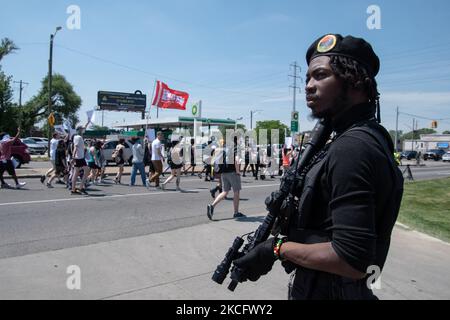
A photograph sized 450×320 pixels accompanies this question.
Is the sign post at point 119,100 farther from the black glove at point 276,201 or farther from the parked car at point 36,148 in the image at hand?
the black glove at point 276,201

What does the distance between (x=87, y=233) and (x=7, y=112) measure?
32.0 meters

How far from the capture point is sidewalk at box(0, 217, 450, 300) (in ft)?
12.3

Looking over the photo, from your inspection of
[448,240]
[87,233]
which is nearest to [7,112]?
[87,233]

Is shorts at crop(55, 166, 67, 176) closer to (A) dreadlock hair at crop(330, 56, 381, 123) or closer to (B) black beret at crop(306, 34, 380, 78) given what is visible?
(B) black beret at crop(306, 34, 380, 78)

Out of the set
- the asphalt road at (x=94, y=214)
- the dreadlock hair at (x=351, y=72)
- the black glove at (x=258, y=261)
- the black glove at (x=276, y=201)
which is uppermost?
the dreadlock hair at (x=351, y=72)

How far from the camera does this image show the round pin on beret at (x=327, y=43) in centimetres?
165

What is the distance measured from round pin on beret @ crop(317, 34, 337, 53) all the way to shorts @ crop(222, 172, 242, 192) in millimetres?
6322

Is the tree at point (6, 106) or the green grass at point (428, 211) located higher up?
the tree at point (6, 106)

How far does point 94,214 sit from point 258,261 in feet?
22.5

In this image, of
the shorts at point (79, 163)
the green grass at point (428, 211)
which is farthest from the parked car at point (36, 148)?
the green grass at point (428, 211)

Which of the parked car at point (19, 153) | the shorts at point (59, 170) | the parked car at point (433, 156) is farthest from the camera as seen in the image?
the parked car at point (433, 156)

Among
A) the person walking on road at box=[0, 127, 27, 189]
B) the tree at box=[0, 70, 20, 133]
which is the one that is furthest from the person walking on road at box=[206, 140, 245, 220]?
the tree at box=[0, 70, 20, 133]

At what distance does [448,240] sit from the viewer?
6.32 metres
